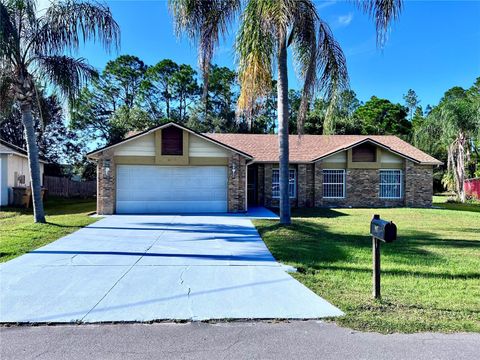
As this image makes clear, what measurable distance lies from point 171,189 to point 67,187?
17.8 m

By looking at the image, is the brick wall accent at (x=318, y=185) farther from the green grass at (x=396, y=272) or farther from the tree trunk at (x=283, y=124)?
the tree trunk at (x=283, y=124)

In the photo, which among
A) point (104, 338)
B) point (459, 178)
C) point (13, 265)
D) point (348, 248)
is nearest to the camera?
point (104, 338)

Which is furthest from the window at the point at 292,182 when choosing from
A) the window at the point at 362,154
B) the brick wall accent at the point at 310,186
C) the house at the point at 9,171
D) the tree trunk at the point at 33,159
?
the house at the point at 9,171

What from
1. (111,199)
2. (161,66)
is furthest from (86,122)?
(111,199)

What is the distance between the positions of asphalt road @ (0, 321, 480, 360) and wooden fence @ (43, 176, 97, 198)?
27.5 meters

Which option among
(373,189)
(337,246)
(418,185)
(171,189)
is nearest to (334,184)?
(373,189)

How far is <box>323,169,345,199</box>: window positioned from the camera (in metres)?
21.1

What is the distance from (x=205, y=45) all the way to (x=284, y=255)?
666cm

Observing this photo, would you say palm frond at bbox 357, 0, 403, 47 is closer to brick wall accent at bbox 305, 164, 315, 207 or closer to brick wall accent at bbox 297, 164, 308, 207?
brick wall accent at bbox 297, 164, 308, 207

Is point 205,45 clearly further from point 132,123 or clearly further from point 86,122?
point 86,122

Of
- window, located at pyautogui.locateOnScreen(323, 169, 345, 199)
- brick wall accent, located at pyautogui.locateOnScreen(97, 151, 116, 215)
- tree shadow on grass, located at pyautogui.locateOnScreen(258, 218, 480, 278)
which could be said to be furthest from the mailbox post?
window, located at pyautogui.locateOnScreen(323, 169, 345, 199)

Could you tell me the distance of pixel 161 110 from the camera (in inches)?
1624

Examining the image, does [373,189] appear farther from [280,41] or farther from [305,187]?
[280,41]

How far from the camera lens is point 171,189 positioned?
16672 millimetres
